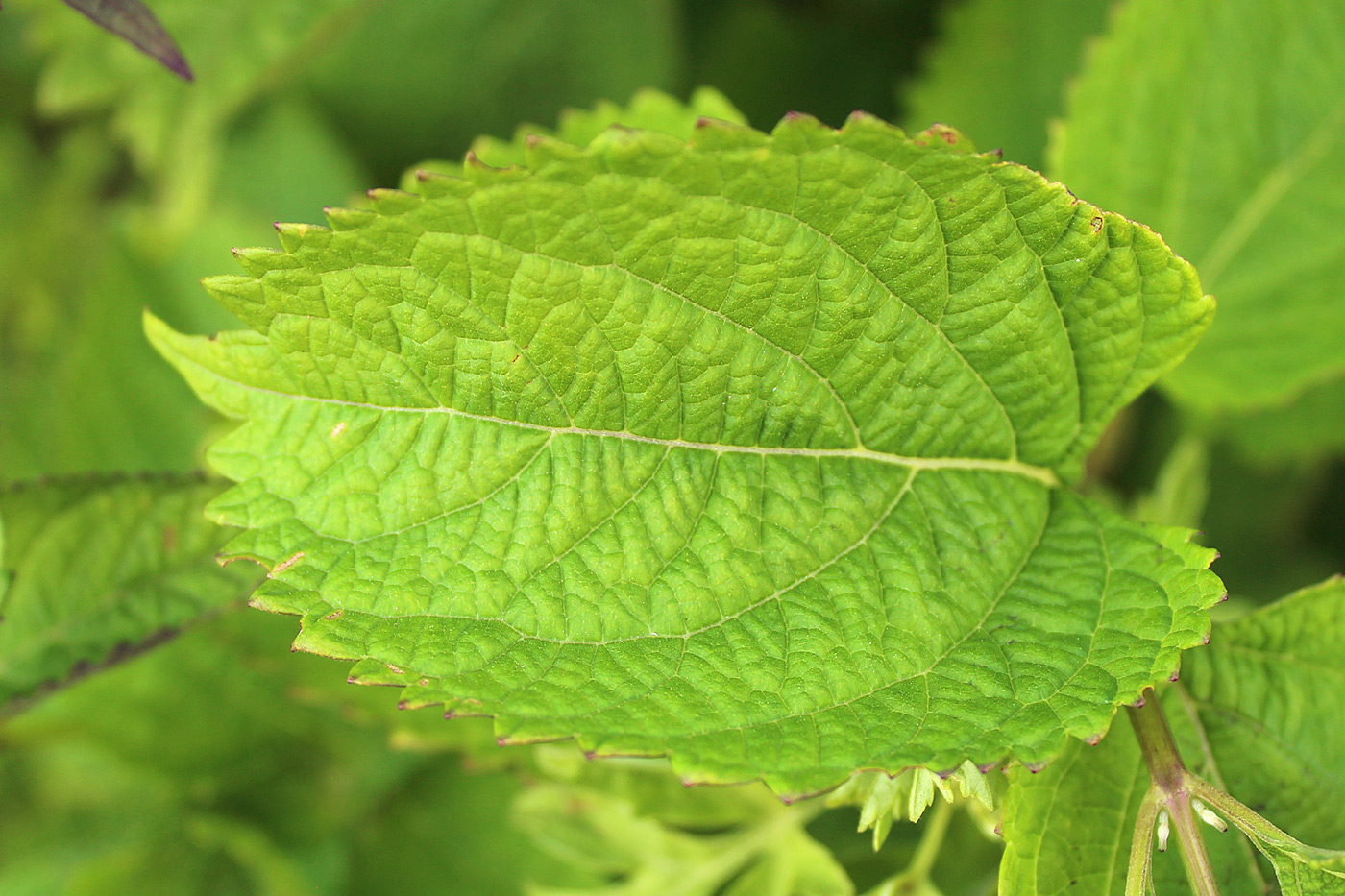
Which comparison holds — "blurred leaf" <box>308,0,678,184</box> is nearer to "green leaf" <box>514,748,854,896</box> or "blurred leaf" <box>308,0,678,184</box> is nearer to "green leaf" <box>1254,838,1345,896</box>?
"green leaf" <box>514,748,854,896</box>

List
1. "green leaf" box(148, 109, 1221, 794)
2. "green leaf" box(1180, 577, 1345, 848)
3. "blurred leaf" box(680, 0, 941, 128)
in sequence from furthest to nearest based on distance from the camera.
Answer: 1. "blurred leaf" box(680, 0, 941, 128)
2. "green leaf" box(1180, 577, 1345, 848)
3. "green leaf" box(148, 109, 1221, 794)

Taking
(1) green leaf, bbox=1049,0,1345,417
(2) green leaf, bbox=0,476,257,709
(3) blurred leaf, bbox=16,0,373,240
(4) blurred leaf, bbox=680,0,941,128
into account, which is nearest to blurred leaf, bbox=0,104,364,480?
(3) blurred leaf, bbox=16,0,373,240

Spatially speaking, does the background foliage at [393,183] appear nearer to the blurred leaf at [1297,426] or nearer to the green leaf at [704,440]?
the blurred leaf at [1297,426]

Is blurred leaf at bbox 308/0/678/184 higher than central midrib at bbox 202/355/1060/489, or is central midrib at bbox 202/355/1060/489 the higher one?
blurred leaf at bbox 308/0/678/184

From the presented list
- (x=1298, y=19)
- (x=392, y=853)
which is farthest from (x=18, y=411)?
(x=1298, y=19)

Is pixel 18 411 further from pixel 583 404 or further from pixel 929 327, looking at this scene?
pixel 929 327

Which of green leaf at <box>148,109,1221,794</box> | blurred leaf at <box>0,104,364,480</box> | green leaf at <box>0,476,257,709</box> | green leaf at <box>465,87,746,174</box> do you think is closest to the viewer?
green leaf at <box>148,109,1221,794</box>

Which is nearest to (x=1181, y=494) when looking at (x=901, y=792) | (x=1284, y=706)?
(x=1284, y=706)
